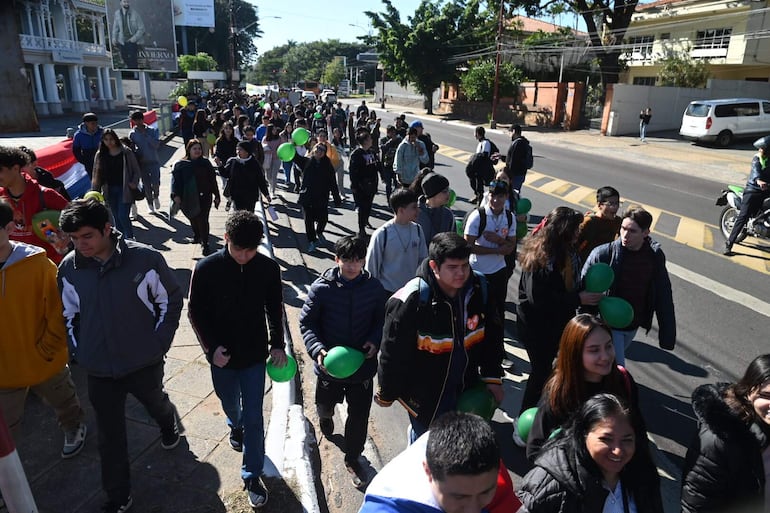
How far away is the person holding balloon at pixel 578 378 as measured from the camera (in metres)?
2.62

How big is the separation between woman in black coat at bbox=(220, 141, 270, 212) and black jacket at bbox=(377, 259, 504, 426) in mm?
5670

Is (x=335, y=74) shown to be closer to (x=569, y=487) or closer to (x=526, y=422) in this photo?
(x=526, y=422)

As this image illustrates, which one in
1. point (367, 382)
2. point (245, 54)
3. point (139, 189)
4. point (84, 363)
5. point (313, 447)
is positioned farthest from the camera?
point (245, 54)

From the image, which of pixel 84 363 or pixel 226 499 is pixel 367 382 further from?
pixel 84 363

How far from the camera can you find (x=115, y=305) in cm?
291

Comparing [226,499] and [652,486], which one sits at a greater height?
[652,486]

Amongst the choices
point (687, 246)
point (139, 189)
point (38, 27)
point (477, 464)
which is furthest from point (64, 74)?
point (477, 464)

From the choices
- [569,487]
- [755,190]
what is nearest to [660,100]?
[755,190]

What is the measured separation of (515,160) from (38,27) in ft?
139

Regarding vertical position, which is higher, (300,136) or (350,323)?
(300,136)

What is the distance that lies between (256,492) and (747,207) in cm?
878

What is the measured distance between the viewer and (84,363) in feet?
Answer: 9.65

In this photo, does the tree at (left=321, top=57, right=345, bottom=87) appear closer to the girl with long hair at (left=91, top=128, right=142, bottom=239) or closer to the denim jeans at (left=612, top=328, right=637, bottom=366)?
the girl with long hair at (left=91, top=128, right=142, bottom=239)

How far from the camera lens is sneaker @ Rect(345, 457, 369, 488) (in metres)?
3.61
